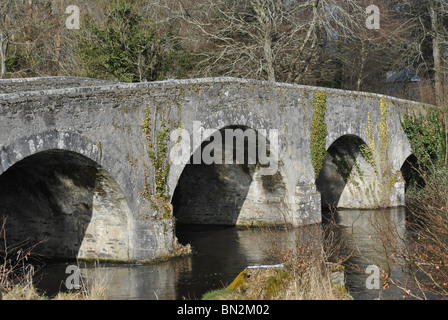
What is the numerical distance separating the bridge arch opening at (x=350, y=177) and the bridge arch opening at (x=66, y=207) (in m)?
9.65

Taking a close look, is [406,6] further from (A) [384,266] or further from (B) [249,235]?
(A) [384,266]

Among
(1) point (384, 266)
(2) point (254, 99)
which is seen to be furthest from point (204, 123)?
(1) point (384, 266)

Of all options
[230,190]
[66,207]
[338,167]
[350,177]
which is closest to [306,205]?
[230,190]

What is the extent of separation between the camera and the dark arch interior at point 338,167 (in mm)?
20047

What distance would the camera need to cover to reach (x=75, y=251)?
12.7 meters

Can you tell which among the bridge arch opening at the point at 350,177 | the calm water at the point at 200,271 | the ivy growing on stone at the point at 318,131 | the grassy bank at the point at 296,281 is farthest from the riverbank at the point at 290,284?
the bridge arch opening at the point at 350,177

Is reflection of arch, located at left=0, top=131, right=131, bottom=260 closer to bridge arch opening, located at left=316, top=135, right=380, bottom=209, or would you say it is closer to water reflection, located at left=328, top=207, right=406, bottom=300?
water reflection, located at left=328, top=207, right=406, bottom=300

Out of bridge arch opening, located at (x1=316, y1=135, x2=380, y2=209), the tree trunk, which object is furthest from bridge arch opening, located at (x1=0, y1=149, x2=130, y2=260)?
the tree trunk

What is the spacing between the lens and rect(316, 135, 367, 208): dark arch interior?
20.0m

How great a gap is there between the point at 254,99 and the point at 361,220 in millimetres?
5883

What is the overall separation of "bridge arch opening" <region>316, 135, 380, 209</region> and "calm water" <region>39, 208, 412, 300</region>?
15.3ft

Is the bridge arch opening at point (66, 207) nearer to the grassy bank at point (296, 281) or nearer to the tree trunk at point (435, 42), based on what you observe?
the grassy bank at point (296, 281)

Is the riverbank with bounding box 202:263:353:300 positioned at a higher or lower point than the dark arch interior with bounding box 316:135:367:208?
lower

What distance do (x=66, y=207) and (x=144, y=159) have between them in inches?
75.9
